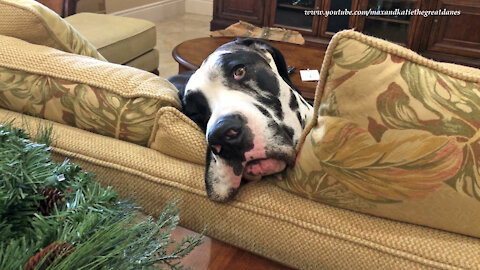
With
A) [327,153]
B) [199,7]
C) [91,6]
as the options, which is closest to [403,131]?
[327,153]

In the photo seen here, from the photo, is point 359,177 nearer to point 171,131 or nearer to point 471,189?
point 471,189

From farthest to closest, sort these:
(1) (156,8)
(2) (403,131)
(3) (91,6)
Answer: (1) (156,8) < (3) (91,6) < (2) (403,131)

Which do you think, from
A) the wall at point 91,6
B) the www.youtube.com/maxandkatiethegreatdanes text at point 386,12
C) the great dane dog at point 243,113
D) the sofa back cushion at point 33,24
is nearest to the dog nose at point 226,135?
the great dane dog at point 243,113

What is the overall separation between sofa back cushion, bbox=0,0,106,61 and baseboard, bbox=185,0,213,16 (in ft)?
14.9

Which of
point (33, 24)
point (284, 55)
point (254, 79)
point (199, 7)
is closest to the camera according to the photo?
point (254, 79)

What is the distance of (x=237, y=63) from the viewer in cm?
103

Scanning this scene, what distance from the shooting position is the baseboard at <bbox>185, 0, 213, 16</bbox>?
5.59 metres

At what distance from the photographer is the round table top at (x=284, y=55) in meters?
2.35

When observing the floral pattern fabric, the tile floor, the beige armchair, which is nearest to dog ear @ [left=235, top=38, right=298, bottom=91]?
the floral pattern fabric

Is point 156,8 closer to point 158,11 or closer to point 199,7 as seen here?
point 158,11

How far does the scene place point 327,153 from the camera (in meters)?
0.79

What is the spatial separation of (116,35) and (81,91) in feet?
5.93

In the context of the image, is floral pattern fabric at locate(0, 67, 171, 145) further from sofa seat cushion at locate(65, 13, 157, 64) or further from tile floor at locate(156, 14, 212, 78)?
tile floor at locate(156, 14, 212, 78)

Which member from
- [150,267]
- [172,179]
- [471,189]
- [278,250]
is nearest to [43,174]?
[150,267]
